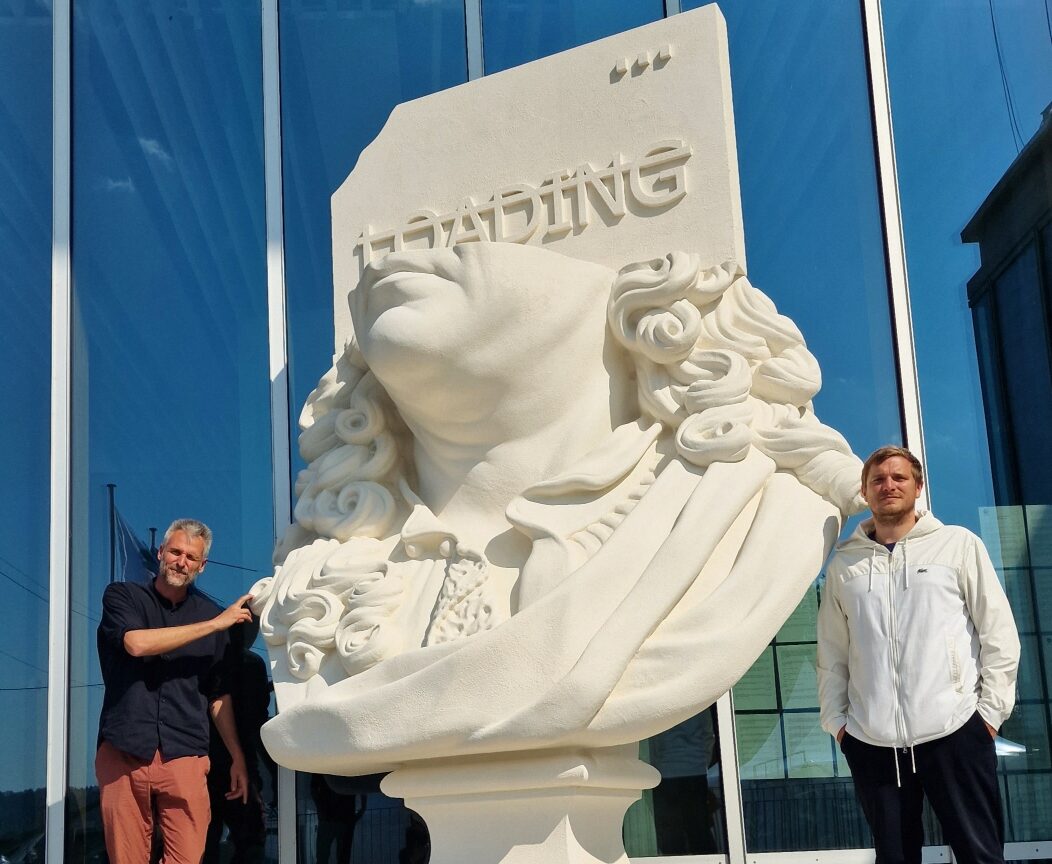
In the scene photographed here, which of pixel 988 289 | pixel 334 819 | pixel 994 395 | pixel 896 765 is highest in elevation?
pixel 988 289

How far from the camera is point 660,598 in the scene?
3035 millimetres

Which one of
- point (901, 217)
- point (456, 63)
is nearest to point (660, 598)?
point (901, 217)

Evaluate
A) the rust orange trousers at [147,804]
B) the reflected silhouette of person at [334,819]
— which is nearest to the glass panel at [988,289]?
the reflected silhouette of person at [334,819]

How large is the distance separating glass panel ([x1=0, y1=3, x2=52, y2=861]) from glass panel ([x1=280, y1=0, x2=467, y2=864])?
3.20 ft

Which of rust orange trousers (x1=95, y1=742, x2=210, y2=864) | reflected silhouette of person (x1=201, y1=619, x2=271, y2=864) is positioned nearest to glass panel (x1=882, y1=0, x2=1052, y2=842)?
reflected silhouette of person (x1=201, y1=619, x2=271, y2=864)

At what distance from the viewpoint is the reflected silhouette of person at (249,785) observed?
14.8 ft

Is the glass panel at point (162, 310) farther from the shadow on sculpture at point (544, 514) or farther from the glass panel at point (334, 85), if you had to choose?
the shadow on sculpture at point (544, 514)

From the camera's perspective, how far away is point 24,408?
511cm

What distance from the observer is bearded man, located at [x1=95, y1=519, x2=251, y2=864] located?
3.75 meters

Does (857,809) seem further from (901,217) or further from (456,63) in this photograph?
(456,63)

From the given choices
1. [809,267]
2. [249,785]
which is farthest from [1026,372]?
[249,785]

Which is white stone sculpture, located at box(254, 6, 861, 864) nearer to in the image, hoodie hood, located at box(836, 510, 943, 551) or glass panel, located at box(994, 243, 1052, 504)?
hoodie hood, located at box(836, 510, 943, 551)

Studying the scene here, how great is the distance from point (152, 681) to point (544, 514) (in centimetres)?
131

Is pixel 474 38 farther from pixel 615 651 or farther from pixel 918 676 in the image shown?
pixel 918 676
